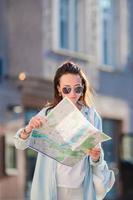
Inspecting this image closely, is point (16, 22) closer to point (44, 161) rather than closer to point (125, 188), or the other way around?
point (125, 188)

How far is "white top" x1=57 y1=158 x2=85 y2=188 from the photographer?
13.9ft

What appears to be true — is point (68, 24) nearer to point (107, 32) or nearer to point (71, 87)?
point (107, 32)

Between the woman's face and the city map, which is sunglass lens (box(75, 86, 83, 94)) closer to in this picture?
the woman's face

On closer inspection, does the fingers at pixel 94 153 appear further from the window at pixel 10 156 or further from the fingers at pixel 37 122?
the window at pixel 10 156

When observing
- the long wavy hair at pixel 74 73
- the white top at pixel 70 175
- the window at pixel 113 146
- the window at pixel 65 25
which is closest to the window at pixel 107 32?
the window at pixel 65 25

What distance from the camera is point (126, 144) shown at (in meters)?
17.2

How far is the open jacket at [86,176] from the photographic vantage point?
424 cm

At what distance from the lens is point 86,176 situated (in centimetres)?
430

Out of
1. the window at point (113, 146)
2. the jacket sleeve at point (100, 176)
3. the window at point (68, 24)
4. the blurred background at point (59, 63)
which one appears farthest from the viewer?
the window at point (113, 146)

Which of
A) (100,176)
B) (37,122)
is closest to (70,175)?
(100,176)

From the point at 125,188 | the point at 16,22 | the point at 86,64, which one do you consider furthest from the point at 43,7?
the point at 125,188

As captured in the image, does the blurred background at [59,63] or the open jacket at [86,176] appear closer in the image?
the open jacket at [86,176]

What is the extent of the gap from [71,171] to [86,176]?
98 millimetres

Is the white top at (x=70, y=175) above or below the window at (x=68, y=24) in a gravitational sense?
below
